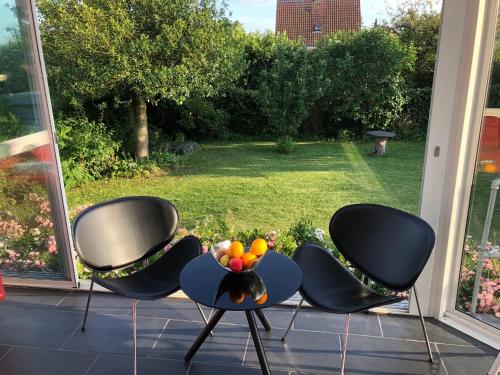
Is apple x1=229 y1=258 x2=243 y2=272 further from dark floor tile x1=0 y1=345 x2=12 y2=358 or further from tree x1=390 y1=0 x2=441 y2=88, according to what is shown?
tree x1=390 y1=0 x2=441 y2=88

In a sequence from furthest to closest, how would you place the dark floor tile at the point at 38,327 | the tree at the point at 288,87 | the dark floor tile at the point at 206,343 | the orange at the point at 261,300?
the tree at the point at 288,87 < the dark floor tile at the point at 38,327 < the dark floor tile at the point at 206,343 < the orange at the point at 261,300

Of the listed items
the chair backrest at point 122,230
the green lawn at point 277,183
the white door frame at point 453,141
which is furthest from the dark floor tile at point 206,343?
the green lawn at point 277,183

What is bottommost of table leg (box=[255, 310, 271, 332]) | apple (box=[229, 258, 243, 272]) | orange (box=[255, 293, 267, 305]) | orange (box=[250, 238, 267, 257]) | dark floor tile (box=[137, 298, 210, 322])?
dark floor tile (box=[137, 298, 210, 322])

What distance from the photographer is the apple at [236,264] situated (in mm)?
1445

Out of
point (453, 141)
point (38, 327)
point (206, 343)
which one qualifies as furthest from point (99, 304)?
point (453, 141)

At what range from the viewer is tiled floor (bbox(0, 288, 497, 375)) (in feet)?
5.41

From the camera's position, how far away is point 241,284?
1.48 metres

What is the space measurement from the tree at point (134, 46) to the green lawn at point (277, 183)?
37.5 inches

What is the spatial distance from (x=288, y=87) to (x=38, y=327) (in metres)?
3.71

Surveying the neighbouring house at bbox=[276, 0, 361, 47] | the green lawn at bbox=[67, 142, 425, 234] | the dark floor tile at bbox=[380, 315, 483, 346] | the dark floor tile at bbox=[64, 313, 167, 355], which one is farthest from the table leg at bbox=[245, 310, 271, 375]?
the neighbouring house at bbox=[276, 0, 361, 47]

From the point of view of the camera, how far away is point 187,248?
1.87m

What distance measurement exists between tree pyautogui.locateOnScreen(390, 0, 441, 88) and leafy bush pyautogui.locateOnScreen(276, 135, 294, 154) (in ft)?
5.00

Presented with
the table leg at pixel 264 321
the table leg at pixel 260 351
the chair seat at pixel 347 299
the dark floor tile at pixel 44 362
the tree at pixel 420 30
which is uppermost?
the tree at pixel 420 30

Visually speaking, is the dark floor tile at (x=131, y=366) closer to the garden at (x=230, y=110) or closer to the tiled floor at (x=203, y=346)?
the tiled floor at (x=203, y=346)
